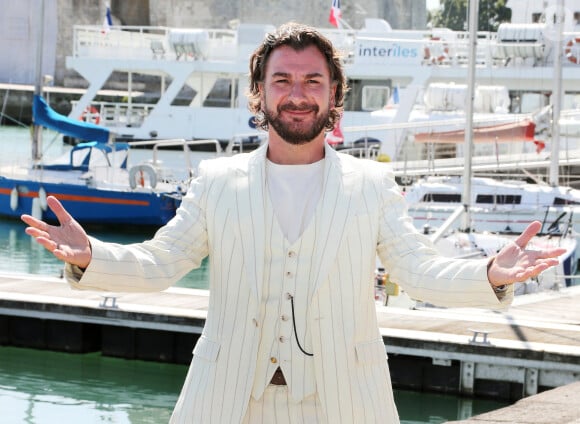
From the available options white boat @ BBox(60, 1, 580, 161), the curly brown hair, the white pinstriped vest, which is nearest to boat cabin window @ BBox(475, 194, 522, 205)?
white boat @ BBox(60, 1, 580, 161)

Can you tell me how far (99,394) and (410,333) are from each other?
2.60 m

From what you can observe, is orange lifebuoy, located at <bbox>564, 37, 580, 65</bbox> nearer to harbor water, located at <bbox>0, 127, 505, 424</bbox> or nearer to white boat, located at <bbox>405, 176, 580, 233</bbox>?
white boat, located at <bbox>405, 176, 580, 233</bbox>

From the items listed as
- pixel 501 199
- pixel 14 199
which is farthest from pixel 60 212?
pixel 14 199

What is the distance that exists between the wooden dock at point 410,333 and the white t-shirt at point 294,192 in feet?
22.7

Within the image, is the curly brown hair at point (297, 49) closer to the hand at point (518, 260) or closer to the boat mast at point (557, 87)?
the hand at point (518, 260)

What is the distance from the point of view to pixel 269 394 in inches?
110

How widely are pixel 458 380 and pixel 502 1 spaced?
63376mm

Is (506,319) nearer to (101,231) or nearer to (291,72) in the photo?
(291,72)

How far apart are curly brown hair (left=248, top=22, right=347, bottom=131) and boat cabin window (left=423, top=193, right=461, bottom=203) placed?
16854mm

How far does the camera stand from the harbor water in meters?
10.0

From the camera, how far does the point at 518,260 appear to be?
2.70m

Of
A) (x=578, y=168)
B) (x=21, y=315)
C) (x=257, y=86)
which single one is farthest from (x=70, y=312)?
(x=578, y=168)

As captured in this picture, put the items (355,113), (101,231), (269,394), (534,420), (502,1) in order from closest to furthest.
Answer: (269,394) < (534,420) < (101,231) < (355,113) < (502,1)

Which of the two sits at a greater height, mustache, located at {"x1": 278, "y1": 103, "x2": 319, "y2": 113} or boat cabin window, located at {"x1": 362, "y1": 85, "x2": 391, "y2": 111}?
boat cabin window, located at {"x1": 362, "y1": 85, "x2": 391, "y2": 111}
